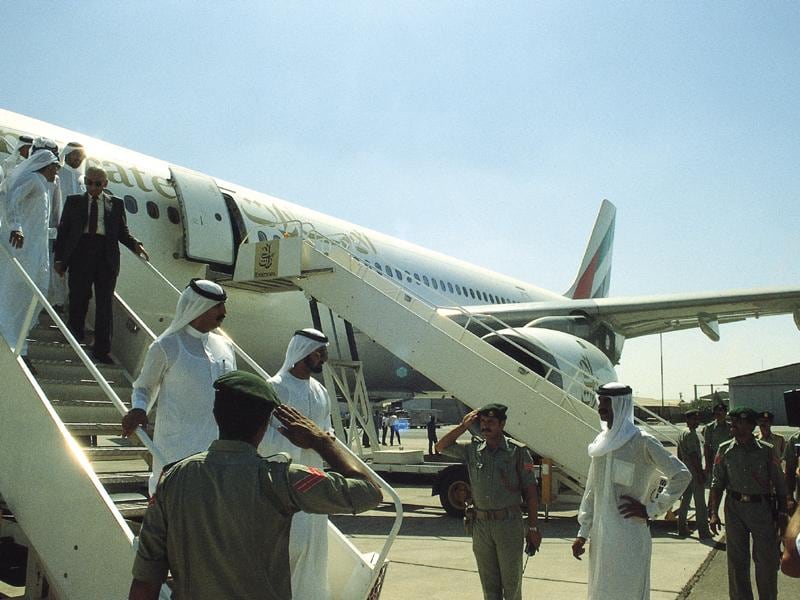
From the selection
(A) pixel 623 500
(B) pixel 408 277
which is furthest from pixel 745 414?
(B) pixel 408 277

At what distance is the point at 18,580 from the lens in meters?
→ 4.03

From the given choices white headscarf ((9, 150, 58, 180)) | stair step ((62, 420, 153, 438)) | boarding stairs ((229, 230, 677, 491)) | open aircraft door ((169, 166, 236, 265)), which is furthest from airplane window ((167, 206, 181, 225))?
stair step ((62, 420, 153, 438))

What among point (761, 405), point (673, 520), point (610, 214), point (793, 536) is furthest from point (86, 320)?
point (761, 405)

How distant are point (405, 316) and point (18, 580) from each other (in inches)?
186

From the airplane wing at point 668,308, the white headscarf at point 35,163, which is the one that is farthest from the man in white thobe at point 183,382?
the airplane wing at point 668,308

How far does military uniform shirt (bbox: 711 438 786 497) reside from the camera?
16.8ft

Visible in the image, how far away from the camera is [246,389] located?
6.88ft

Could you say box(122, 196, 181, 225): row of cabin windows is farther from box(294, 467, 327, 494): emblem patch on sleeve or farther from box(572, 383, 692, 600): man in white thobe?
box(294, 467, 327, 494): emblem patch on sleeve

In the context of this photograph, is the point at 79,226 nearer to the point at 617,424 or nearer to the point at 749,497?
the point at 617,424

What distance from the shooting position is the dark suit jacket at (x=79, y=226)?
516cm

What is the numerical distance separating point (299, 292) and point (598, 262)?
16.3 meters

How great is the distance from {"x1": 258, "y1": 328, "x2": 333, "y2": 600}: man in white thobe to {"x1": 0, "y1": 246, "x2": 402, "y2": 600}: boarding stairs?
0.26 meters

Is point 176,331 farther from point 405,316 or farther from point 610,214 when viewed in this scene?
point 610,214

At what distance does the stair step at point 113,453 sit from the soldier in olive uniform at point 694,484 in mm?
5974
